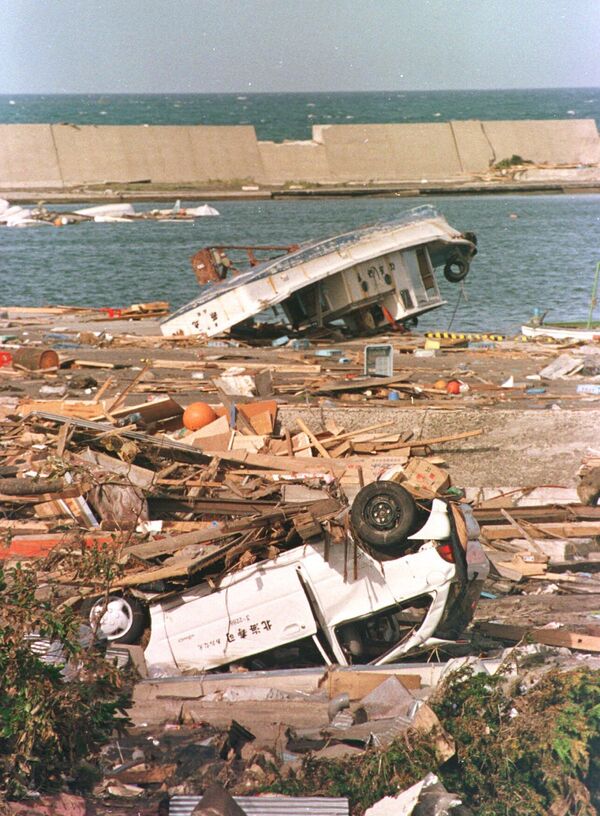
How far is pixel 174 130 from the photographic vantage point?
6912 centimetres

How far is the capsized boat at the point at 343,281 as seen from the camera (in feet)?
69.1

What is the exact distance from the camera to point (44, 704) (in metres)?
6.39

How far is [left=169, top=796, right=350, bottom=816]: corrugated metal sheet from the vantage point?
636 centimetres

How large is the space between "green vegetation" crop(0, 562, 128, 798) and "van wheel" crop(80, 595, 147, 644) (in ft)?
4.65

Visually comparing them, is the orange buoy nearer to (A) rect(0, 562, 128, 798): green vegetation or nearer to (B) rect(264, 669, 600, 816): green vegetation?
(A) rect(0, 562, 128, 798): green vegetation

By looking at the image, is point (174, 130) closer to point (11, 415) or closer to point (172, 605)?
point (11, 415)

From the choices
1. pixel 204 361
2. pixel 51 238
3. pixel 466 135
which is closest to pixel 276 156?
pixel 466 135

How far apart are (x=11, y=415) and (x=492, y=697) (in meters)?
Answer: 7.19

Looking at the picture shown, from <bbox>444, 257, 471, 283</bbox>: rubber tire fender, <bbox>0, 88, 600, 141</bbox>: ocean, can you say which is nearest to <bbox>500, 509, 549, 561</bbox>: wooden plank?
<bbox>444, 257, 471, 283</bbox>: rubber tire fender

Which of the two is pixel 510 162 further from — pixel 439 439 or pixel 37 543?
pixel 37 543

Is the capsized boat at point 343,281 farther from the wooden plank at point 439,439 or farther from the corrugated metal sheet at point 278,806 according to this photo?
the corrugated metal sheet at point 278,806

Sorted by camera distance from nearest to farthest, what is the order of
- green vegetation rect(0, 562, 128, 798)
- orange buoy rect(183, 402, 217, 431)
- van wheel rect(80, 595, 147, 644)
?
green vegetation rect(0, 562, 128, 798) < van wheel rect(80, 595, 147, 644) < orange buoy rect(183, 402, 217, 431)

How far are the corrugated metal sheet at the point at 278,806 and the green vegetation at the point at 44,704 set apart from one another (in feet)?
2.28

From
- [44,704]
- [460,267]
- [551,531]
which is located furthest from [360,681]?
[460,267]
